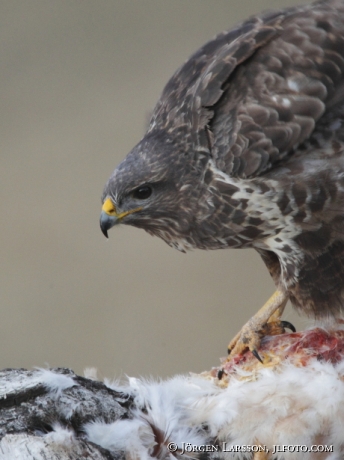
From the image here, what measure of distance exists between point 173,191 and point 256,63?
0.34 m

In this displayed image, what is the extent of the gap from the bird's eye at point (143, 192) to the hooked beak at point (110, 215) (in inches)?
1.2

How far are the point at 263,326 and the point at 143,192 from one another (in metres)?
0.42

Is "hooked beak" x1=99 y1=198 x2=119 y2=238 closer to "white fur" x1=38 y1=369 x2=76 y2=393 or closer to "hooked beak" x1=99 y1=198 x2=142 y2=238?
"hooked beak" x1=99 y1=198 x2=142 y2=238

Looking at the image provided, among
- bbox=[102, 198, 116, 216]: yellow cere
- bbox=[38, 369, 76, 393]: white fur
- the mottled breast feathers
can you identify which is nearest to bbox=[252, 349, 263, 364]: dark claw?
the mottled breast feathers

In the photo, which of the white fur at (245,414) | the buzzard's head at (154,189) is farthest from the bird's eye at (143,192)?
the white fur at (245,414)

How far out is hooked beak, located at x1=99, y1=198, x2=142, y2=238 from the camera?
1388 mm

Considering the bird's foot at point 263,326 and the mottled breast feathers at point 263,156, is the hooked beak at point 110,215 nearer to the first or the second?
the mottled breast feathers at point 263,156

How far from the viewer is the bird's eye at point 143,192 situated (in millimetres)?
1396

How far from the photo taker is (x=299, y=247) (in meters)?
1.32

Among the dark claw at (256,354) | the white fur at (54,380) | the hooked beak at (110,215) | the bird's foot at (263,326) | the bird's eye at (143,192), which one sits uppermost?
the bird's eye at (143,192)

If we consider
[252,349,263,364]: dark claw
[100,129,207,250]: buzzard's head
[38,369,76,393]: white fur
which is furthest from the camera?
[100,129,207,250]: buzzard's head

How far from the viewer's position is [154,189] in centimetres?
141

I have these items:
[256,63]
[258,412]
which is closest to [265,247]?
[256,63]

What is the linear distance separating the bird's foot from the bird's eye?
14.7 inches
